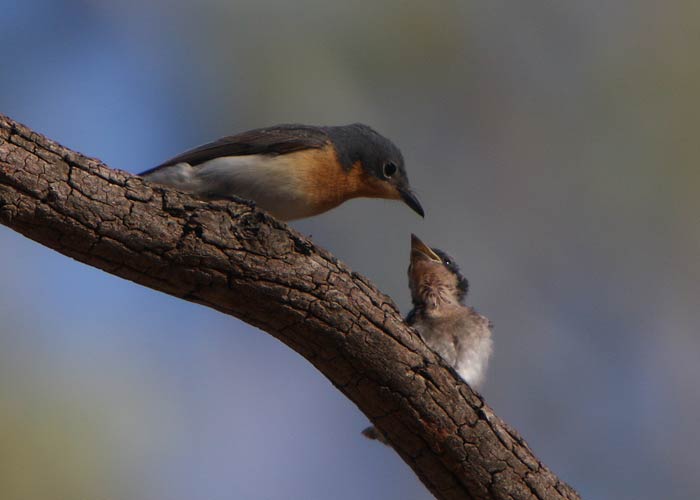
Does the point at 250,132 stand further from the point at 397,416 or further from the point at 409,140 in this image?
the point at 409,140

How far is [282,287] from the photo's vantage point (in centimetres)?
409

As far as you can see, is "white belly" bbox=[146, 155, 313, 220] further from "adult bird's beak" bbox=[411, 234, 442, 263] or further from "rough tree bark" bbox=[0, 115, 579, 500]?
"rough tree bark" bbox=[0, 115, 579, 500]

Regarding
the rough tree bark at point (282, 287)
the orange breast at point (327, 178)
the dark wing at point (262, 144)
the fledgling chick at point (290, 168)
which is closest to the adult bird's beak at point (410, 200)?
the fledgling chick at point (290, 168)

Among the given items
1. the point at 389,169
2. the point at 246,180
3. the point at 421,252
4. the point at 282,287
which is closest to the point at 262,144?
the point at 246,180

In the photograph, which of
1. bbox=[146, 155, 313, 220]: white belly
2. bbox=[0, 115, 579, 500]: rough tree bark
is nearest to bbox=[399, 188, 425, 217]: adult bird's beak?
bbox=[146, 155, 313, 220]: white belly

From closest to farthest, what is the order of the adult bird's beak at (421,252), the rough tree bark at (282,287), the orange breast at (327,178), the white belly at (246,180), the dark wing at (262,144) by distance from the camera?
the rough tree bark at (282,287) < the white belly at (246,180) < the dark wing at (262,144) < the orange breast at (327,178) < the adult bird's beak at (421,252)

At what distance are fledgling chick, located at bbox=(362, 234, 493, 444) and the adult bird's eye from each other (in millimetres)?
733

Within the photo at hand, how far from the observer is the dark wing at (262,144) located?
20.0 feet

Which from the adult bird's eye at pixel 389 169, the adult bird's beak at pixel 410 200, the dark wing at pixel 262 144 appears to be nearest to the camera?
the dark wing at pixel 262 144

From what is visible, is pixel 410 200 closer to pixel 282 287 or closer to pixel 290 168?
pixel 290 168

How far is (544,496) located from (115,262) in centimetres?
220

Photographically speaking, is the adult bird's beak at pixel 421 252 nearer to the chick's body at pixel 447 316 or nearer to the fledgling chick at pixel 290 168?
the chick's body at pixel 447 316

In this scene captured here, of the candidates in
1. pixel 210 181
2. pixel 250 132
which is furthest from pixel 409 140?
pixel 210 181

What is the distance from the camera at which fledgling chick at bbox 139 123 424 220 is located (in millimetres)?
5961
